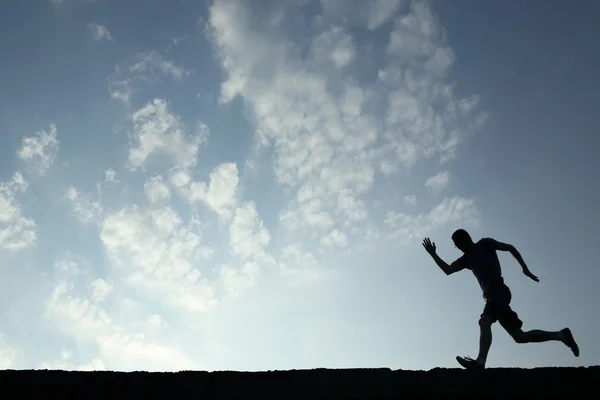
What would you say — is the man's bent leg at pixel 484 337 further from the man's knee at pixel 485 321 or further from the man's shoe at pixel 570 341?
the man's shoe at pixel 570 341

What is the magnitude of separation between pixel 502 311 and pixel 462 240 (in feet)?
3.26

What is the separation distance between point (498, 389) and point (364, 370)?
1.23m

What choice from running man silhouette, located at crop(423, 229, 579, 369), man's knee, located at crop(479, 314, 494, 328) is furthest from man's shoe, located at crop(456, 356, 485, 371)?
man's knee, located at crop(479, 314, 494, 328)

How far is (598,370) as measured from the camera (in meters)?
4.24

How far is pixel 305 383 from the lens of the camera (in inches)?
149

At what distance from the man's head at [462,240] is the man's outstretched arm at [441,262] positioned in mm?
213

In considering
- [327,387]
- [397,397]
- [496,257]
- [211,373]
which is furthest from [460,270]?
[211,373]

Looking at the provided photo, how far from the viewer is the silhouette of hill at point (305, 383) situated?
11.6ft

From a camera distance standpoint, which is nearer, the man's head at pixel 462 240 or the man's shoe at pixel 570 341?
the man's shoe at pixel 570 341

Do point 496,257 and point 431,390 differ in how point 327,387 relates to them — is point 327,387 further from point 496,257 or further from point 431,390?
point 496,257

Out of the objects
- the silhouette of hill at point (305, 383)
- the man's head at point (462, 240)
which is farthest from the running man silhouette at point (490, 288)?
the silhouette of hill at point (305, 383)

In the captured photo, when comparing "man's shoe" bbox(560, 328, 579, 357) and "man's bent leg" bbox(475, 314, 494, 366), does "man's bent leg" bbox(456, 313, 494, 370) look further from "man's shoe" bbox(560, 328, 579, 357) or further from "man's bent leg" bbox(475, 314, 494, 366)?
"man's shoe" bbox(560, 328, 579, 357)

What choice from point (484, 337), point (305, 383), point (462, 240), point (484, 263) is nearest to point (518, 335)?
point (484, 337)

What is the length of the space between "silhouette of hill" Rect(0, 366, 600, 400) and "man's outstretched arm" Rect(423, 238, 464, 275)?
6.23ft
